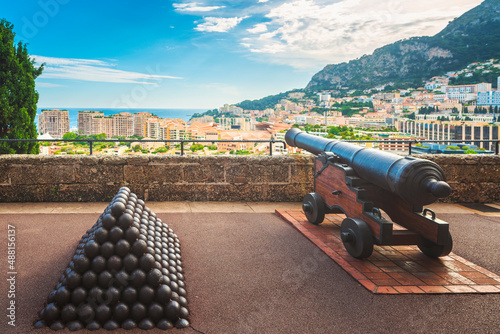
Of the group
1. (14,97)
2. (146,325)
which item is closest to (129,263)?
(146,325)

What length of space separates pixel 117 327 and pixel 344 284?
1.78 meters

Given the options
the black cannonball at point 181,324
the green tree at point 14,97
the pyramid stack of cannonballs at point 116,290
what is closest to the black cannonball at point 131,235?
the pyramid stack of cannonballs at point 116,290

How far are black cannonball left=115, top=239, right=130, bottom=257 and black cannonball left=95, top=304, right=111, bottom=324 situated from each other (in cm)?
35

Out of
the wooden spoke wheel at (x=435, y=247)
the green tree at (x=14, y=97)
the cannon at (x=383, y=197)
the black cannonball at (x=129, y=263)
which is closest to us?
the black cannonball at (x=129, y=263)

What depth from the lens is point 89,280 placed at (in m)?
2.41

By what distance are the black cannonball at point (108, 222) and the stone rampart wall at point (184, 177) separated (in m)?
3.68

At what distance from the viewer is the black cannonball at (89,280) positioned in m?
2.40

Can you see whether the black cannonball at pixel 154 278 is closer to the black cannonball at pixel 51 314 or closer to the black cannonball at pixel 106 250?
the black cannonball at pixel 106 250

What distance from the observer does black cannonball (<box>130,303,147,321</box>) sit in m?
2.37

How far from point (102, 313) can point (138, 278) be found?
0.30 meters

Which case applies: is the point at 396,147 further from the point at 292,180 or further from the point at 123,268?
the point at 123,268

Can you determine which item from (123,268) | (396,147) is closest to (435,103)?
(396,147)

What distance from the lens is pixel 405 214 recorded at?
3.64m

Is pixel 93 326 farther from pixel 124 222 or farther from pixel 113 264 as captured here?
pixel 124 222
